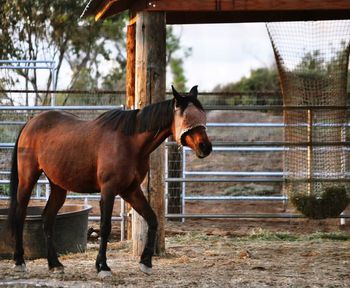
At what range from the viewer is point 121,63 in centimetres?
2570

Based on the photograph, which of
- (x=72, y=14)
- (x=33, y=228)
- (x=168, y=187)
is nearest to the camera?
(x=33, y=228)

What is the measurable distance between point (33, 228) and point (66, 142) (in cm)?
130

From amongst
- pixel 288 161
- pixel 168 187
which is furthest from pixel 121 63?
pixel 288 161

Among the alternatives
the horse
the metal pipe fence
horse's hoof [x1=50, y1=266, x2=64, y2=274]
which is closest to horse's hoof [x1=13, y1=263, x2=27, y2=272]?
the horse

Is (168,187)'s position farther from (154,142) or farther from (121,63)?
(121,63)

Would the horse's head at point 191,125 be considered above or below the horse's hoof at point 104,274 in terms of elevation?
above

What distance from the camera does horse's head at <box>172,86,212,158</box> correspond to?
634 cm

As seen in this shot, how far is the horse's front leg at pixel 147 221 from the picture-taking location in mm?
6797

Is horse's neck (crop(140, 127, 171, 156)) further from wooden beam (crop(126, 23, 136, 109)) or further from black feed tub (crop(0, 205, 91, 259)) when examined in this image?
wooden beam (crop(126, 23, 136, 109))

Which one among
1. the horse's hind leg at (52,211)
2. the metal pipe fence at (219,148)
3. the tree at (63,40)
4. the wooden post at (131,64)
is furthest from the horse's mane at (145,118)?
the tree at (63,40)

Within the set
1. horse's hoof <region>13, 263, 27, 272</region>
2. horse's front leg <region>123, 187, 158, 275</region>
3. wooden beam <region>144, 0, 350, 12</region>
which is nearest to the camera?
horse's front leg <region>123, 187, 158, 275</region>

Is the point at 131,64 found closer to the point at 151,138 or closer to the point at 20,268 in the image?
the point at 151,138

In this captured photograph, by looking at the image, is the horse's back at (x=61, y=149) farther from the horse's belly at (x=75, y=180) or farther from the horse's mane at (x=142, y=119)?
the horse's mane at (x=142, y=119)

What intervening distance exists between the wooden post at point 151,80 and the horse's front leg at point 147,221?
3.30ft
